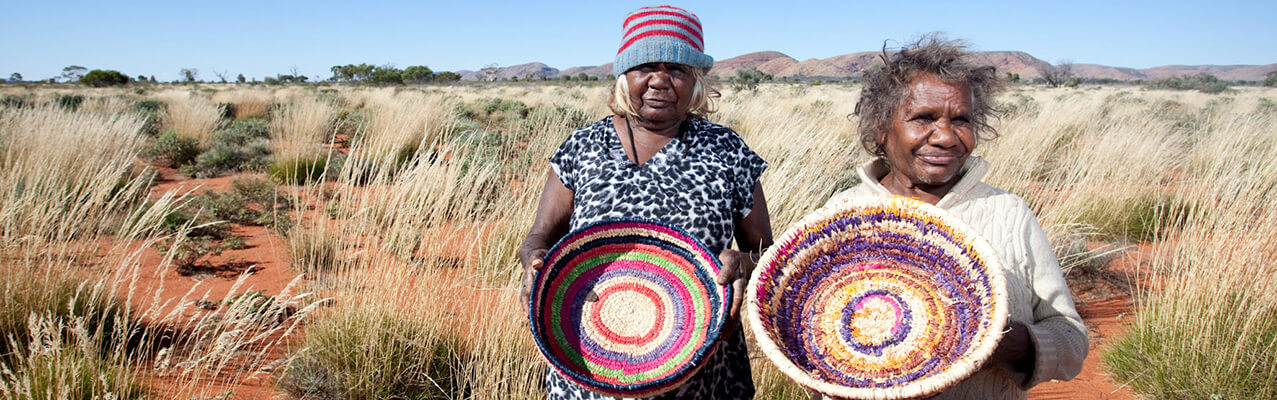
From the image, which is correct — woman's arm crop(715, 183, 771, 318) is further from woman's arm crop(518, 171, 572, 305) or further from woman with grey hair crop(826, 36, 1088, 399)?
woman's arm crop(518, 171, 572, 305)

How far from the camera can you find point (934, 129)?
1313 millimetres

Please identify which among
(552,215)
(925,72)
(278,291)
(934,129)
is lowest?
(278,291)

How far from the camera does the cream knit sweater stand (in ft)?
3.92

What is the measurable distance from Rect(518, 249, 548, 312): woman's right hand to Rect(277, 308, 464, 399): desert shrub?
53.5 inches

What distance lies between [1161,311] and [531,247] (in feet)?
9.64

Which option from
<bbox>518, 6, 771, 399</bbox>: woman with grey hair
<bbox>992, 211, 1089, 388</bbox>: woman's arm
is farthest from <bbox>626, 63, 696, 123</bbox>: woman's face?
<bbox>992, 211, 1089, 388</bbox>: woman's arm

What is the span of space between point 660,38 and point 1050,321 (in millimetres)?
1092

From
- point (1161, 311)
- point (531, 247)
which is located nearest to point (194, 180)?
point (531, 247)

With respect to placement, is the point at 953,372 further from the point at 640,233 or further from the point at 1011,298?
the point at 640,233

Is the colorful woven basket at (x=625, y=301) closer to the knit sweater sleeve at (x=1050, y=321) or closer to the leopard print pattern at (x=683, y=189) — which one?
the leopard print pattern at (x=683, y=189)

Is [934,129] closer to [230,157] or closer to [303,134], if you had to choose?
[303,134]

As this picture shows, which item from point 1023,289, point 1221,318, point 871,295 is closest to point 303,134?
point 871,295

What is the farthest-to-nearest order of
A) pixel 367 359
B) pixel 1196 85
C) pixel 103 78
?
pixel 103 78, pixel 1196 85, pixel 367 359

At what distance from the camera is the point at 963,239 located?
118cm
